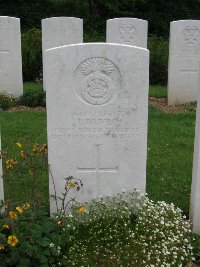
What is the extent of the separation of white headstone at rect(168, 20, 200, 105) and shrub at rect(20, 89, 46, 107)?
2.98 metres

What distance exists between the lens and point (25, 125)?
7.84 meters

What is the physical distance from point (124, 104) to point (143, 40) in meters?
6.29

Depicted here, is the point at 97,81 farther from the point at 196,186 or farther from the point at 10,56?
the point at 10,56

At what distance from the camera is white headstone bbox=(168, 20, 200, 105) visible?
9.62 meters

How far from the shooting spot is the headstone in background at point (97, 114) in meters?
3.99

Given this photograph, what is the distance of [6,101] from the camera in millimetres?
9516

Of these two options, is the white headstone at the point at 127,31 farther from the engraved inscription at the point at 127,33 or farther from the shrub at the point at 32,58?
the shrub at the point at 32,58

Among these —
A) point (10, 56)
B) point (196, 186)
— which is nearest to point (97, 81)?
point (196, 186)

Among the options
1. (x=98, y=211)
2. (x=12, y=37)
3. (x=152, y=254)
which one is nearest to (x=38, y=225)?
(x=98, y=211)

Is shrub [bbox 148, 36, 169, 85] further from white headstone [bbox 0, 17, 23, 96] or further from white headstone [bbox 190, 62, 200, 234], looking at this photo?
white headstone [bbox 190, 62, 200, 234]

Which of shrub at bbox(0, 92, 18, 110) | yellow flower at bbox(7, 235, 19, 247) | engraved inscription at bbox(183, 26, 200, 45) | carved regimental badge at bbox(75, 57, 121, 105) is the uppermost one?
engraved inscription at bbox(183, 26, 200, 45)

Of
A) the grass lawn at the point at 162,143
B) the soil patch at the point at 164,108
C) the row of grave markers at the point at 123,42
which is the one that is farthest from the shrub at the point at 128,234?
the row of grave markers at the point at 123,42

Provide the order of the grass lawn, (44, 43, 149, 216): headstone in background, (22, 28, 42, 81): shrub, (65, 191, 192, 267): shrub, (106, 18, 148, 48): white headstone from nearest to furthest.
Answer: (65, 191, 192, 267): shrub → (44, 43, 149, 216): headstone in background → the grass lawn → (106, 18, 148, 48): white headstone → (22, 28, 42, 81): shrub

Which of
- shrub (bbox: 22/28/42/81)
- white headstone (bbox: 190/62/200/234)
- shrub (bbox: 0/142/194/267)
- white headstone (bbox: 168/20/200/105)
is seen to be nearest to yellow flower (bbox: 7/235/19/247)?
shrub (bbox: 0/142/194/267)
